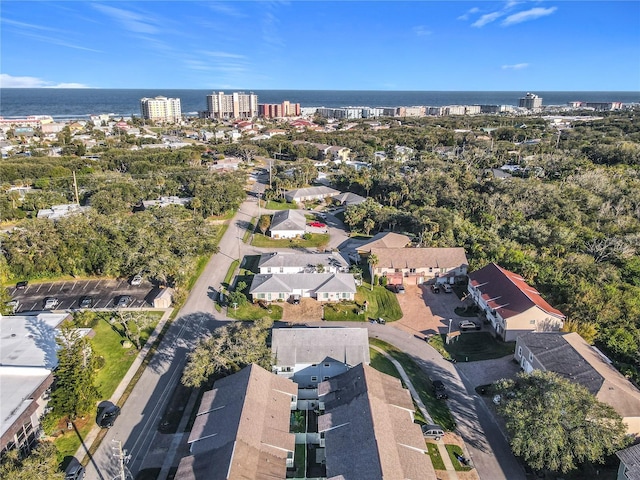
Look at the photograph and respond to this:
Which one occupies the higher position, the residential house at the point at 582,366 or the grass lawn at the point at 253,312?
the residential house at the point at 582,366

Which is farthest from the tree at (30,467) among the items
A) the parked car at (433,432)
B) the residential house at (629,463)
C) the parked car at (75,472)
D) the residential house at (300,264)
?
the residential house at (300,264)

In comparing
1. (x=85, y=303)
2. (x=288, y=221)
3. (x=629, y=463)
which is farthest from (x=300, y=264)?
(x=629, y=463)

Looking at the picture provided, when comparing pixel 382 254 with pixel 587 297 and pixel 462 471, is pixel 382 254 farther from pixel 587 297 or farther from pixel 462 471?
pixel 462 471

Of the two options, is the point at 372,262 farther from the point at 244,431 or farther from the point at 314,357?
the point at 244,431

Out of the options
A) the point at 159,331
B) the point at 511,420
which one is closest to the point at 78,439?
the point at 159,331

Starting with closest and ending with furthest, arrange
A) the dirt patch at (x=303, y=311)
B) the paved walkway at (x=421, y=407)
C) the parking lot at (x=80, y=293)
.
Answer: the paved walkway at (x=421, y=407) → the dirt patch at (x=303, y=311) → the parking lot at (x=80, y=293)

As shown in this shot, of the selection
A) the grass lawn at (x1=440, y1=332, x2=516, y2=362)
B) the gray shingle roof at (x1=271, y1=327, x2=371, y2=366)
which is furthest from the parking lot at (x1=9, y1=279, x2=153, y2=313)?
the grass lawn at (x1=440, y1=332, x2=516, y2=362)

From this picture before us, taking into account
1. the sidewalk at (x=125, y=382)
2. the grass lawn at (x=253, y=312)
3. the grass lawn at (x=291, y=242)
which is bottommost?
the sidewalk at (x=125, y=382)

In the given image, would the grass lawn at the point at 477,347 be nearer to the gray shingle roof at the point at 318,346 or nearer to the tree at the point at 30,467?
the gray shingle roof at the point at 318,346

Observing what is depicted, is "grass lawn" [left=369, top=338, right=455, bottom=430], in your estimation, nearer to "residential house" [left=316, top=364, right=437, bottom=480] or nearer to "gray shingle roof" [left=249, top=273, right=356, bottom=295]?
"residential house" [left=316, top=364, right=437, bottom=480]
